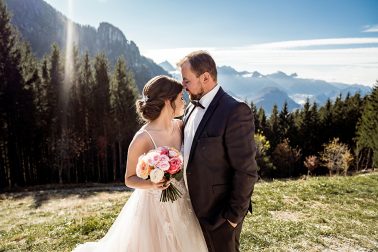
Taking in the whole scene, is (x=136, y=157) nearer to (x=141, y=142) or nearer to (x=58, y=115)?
(x=141, y=142)

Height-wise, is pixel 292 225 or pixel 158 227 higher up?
pixel 158 227

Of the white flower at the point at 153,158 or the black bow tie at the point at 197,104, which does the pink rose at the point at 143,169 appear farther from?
the black bow tie at the point at 197,104

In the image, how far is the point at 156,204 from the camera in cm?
546

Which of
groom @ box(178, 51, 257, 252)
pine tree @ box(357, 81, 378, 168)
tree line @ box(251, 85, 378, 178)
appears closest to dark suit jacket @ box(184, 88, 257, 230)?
groom @ box(178, 51, 257, 252)

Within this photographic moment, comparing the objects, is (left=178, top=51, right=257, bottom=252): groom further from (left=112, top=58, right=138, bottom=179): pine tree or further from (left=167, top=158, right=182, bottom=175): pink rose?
(left=112, top=58, right=138, bottom=179): pine tree

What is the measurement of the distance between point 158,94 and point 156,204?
1788mm

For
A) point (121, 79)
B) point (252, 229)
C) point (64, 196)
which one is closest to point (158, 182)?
point (252, 229)

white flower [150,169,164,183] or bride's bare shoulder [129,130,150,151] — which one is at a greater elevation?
bride's bare shoulder [129,130,150,151]

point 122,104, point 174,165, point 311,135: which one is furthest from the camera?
point 311,135

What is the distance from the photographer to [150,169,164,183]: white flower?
459cm

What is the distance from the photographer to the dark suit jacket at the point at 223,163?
488 cm

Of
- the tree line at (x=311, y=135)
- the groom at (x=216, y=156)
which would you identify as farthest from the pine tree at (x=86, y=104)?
the groom at (x=216, y=156)

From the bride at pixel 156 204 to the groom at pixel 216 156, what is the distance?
0.26m

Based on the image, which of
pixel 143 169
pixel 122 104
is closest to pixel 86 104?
pixel 122 104
